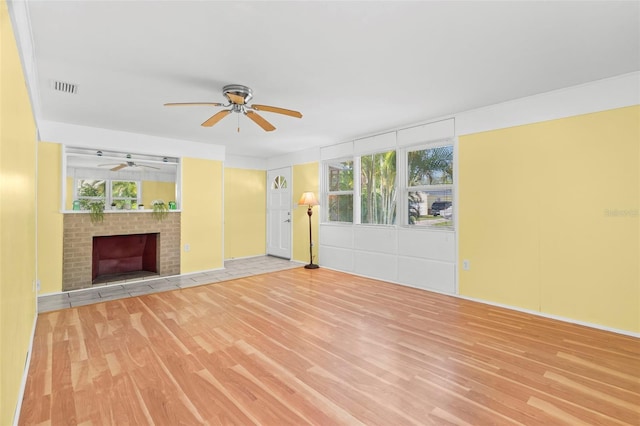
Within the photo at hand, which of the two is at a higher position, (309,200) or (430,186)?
(430,186)

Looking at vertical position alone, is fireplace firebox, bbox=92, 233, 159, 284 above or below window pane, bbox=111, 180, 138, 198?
below

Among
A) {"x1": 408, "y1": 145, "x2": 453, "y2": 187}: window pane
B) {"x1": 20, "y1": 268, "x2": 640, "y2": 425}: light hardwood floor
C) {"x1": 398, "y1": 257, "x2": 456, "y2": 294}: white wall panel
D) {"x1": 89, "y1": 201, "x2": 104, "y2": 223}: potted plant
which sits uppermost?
{"x1": 408, "y1": 145, "x2": 453, "y2": 187}: window pane

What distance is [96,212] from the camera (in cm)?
451

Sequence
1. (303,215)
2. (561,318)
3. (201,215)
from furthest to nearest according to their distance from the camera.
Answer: (303,215) → (201,215) → (561,318)

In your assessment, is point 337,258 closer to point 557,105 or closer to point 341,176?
point 341,176

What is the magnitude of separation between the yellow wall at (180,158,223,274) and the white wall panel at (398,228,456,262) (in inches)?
140

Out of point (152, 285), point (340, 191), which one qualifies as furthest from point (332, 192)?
point (152, 285)

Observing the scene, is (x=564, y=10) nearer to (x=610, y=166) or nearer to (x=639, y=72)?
(x=639, y=72)

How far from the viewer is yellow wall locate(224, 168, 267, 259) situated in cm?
687

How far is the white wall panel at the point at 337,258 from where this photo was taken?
5.47 metres

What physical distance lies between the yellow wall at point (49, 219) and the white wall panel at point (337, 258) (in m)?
4.20

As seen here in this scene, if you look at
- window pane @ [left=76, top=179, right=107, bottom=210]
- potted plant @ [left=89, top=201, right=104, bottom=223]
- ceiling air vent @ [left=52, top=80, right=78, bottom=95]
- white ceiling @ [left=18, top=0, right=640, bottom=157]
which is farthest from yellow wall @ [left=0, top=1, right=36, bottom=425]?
window pane @ [left=76, top=179, right=107, bottom=210]

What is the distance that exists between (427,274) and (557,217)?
174cm

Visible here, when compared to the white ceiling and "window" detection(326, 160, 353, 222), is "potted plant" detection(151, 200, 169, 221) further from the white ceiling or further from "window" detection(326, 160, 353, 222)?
"window" detection(326, 160, 353, 222)
